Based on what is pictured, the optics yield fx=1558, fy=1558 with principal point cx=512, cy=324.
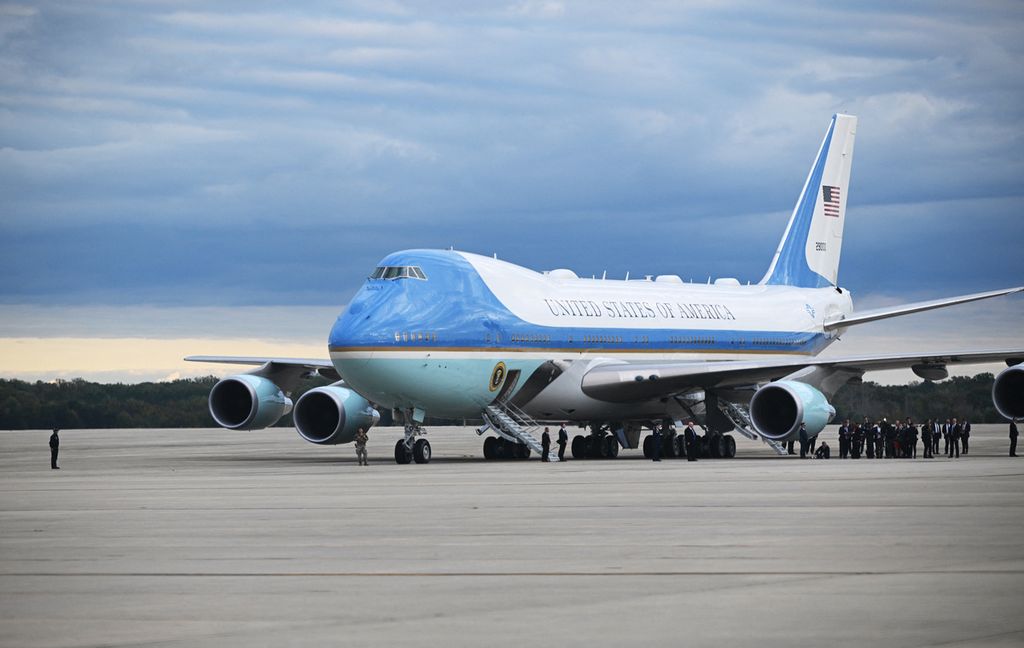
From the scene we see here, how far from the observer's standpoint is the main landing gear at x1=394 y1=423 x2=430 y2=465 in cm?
3819

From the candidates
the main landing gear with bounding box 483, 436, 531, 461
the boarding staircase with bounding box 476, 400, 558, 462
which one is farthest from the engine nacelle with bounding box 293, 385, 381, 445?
the boarding staircase with bounding box 476, 400, 558, 462

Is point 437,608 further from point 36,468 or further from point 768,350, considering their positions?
point 768,350

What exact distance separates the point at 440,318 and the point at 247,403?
814cm

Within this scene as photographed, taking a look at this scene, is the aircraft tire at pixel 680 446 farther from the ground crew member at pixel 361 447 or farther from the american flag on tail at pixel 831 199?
the american flag on tail at pixel 831 199

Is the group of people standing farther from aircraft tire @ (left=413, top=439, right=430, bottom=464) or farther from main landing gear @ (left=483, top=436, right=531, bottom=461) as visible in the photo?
aircraft tire @ (left=413, top=439, right=430, bottom=464)

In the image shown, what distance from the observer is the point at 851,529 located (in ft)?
57.5

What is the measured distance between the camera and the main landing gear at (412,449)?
38.2m

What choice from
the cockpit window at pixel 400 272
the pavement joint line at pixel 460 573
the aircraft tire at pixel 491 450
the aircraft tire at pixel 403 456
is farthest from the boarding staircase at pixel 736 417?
the pavement joint line at pixel 460 573

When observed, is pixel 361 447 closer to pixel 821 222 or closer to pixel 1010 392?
pixel 1010 392

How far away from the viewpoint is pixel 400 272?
3797 centimetres

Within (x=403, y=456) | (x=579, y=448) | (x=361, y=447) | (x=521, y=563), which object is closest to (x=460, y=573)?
(x=521, y=563)

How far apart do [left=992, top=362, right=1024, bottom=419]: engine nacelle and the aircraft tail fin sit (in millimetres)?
15520

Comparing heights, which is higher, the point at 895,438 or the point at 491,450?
the point at 895,438

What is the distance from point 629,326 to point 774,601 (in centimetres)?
3218
